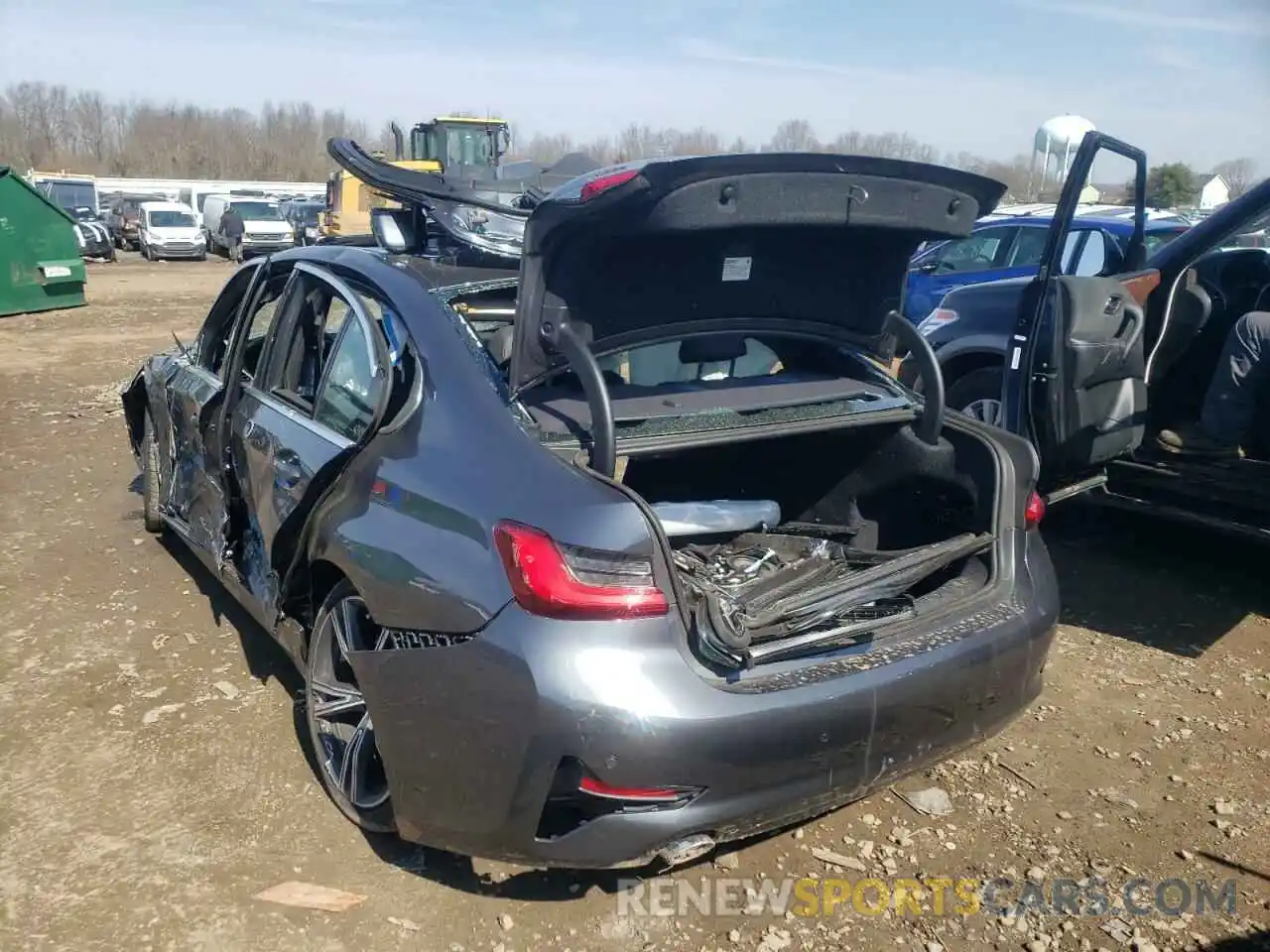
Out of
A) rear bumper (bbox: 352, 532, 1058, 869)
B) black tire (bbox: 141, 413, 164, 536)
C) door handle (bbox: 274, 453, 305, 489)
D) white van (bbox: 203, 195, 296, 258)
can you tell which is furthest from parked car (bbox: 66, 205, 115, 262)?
rear bumper (bbox: 352, 532, 1058, 869)

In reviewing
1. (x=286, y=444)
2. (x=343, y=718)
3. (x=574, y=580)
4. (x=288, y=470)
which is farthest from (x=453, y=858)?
(x=286, y=444)

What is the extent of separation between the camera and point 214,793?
3221 mm

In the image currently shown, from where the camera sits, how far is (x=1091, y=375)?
461 cm

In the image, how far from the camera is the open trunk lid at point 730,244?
2.66m

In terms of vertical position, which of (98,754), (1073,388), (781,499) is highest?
(1073,388)

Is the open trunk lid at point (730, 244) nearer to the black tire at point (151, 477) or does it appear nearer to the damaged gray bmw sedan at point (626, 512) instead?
the damaged gray bmw sedan at point (626, 512)

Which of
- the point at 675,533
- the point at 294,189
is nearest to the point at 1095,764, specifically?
the point at 675,533

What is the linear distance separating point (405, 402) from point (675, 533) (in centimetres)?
94

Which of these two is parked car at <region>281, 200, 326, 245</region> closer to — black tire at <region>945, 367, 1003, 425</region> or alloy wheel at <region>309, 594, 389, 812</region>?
black tire at <region>945, 367, 1003, 425</region>

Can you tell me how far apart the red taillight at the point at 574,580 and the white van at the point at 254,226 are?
28047 mm

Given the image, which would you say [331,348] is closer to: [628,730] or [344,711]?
[344,711]

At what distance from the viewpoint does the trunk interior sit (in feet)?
8.83

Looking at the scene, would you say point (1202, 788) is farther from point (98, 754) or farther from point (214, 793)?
point (98, 754)

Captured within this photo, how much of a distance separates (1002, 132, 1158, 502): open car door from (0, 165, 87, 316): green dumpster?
14711mm
